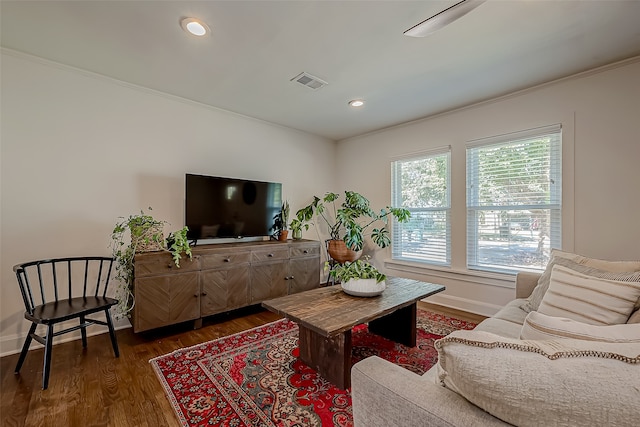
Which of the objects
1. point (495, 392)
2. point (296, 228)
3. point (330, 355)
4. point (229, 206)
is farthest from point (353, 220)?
point (495, 392)

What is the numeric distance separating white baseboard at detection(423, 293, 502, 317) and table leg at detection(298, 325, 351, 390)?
211 centimetres

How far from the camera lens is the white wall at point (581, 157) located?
2.38 m

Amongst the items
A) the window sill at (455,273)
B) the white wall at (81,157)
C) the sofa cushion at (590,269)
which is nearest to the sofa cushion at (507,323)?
the sofa cushion at (590,269)

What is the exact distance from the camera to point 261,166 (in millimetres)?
3910

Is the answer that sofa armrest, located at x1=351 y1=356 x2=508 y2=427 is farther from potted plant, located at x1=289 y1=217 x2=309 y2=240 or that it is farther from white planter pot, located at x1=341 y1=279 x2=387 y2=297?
potted plant, located at x1=289 y1=217 x2=309 y2=240

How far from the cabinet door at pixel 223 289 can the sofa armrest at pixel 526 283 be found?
261cm

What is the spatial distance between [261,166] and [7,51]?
8.09ft

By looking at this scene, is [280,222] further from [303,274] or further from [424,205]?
[424,205]

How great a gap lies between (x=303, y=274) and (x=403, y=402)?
2983 mm

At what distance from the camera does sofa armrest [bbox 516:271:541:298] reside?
2.25 metres

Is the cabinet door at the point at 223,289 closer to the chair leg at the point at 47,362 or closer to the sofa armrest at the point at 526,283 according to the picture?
the chair leg at the point at 47,362

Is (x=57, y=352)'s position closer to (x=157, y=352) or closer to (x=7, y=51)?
(x=157, y=352)

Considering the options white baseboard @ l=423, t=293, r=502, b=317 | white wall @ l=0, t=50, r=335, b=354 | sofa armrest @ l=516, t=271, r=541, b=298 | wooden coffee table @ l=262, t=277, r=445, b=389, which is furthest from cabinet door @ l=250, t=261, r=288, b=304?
sofa armrest @ l=516, t=271, r=541, b=298

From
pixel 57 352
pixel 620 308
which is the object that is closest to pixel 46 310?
pixel 57 352
